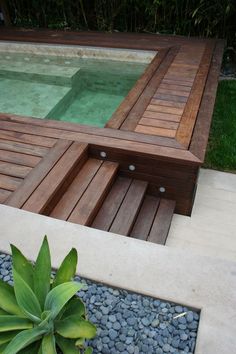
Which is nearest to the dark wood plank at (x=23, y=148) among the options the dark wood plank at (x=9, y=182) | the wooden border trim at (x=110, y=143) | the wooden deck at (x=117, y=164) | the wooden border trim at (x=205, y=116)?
the wooden deck at (x=117, y=164)

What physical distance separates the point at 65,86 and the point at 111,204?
2.32 metres

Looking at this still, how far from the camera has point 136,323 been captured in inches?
49.0

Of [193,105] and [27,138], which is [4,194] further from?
[193,105]

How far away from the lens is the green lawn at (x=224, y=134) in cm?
295

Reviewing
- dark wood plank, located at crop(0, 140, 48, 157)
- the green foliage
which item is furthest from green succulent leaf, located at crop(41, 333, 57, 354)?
the green foliage

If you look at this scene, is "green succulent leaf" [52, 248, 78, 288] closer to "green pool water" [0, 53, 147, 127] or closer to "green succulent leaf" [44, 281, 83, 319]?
"green succulent leaf" [44, 281, 83, 319]

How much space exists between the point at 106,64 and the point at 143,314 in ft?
12.6

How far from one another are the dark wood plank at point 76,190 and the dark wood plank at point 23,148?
0.31 m

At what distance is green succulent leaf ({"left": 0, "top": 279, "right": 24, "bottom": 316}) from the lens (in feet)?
3.47

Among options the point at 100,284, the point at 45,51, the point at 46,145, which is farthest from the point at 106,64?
the point at 100,284

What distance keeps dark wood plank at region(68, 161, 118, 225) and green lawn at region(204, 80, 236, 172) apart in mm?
1108

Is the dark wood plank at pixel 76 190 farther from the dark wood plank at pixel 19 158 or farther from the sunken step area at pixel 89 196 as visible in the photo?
the dark wood plank at pixel 19 158

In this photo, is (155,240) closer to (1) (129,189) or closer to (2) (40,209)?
(1) (129,189)

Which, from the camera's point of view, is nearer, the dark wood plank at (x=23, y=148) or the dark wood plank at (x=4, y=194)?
the dark wood plank at (x=4, y=194)
